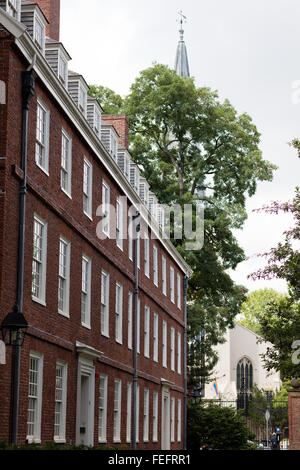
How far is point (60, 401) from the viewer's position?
67.0 feet

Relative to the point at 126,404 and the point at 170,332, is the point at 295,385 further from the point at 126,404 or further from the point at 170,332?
the point at 170,332

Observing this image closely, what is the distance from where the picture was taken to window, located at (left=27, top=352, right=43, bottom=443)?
1805 cm

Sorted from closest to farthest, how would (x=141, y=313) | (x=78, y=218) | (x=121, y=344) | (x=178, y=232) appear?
(x=78, y=218)
(x=121, y=344)
(x=141, y=313)
(x=178, y=232)

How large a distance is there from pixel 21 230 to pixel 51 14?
9.48 m

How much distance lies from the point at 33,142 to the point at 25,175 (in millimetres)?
1298

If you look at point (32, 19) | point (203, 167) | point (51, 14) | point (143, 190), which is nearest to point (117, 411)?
point (143, 190)

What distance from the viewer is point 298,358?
837 inches

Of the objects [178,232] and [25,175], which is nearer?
[25,175]

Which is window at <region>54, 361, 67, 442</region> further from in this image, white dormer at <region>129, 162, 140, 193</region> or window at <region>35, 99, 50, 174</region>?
white dormer at <region>129, 162, 140, 193</region>

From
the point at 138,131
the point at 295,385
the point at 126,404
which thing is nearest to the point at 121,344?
the point at 126,404

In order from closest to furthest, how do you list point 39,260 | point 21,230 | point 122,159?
point 21,230 → point 39,260 → point 122,159

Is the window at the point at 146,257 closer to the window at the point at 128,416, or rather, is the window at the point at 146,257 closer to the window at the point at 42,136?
the window at the point at 128,416

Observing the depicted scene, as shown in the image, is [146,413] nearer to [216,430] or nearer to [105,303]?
[105,303]
